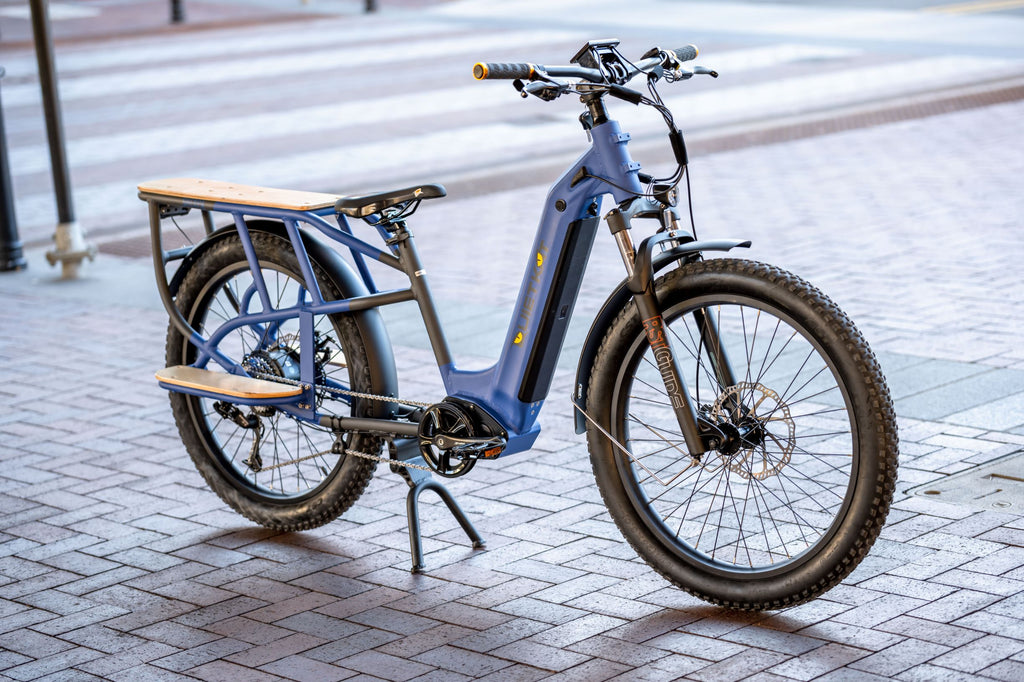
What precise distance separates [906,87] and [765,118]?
1.90 m

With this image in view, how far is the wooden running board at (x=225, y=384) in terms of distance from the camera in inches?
183

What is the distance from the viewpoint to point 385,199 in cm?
434

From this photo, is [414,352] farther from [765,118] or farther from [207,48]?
[207,48]

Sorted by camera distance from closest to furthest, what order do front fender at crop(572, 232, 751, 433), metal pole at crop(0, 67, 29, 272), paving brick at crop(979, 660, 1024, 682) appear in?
paving brick at crop(979, 660, 1024, 682)
front fender at crop(572, 232, 751, 433)
metal pole at crop(0, 67, 29, 272)

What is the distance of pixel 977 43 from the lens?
17.7 meters

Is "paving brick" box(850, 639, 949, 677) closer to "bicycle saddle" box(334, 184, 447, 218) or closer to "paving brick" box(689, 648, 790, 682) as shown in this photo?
"paving brick" box(689, 648, 790, 682)

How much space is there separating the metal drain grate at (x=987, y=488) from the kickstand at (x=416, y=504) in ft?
4.74

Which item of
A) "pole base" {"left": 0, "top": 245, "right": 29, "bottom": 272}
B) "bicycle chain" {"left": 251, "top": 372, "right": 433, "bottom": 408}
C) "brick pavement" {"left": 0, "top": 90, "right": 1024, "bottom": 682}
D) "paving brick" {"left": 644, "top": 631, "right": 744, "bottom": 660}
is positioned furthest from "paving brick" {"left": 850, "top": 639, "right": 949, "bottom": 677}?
"pole base" {"left": 0, "top": 245, "right": 29, "bottom": 272}

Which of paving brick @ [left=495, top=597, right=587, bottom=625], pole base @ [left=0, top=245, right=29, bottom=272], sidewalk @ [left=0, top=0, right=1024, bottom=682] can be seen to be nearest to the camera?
sidewalk @ [left=0, top=0, right=1024, bottom=682]

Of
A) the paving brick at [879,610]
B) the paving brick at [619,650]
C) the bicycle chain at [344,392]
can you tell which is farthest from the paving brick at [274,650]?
the paving brick at [879,610]

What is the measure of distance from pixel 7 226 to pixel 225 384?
16.5 ft

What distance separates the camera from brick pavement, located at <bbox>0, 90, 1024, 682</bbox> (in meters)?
3.79

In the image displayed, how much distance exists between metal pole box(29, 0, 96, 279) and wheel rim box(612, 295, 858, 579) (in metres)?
4.41

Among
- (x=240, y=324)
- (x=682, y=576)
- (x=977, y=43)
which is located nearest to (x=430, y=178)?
(x=240, y=324)
